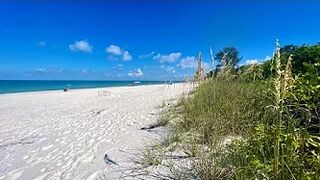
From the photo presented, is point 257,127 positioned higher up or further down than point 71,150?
higher up

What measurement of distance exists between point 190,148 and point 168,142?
0.73 meters

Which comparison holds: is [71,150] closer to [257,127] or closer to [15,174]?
[15,174]

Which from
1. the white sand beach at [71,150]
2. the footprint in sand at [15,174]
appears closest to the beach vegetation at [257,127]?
the white sand beach at [71,150]

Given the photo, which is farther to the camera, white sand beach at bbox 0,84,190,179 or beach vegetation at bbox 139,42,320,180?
white sand beach at bbox 0,84,190,179

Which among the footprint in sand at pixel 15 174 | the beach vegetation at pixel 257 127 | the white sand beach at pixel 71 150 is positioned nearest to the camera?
the beach vegetation at pixel 257 127

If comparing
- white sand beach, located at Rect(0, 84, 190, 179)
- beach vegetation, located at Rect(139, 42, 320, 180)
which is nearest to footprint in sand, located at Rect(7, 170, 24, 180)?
white sand beach, located at Rect(0, 84, 190, 179)

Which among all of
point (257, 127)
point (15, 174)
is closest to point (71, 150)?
point (15, 174)

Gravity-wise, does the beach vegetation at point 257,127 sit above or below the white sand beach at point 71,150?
above

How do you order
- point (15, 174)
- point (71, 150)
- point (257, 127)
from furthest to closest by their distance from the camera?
point (71, 150) → point (15, 174) → point (257, 127)

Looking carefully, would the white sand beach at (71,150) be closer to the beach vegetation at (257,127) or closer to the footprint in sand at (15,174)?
the footprint in sand at (15,174)

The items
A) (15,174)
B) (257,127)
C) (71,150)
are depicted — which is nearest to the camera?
(257,127)

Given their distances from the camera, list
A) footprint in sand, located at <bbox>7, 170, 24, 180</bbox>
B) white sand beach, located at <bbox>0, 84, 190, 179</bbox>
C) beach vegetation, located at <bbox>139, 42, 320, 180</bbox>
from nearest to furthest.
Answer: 1. beach vegetation, located at <bbox>139, 42, 320, 180</bbox>
2. white sand beach, located at <bbox>0, 84, 190, 179</bbox>
3. footprint in sand, located at <bbox>7, 170, 24, 180</bbox>

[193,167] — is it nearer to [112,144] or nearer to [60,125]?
[112,144]

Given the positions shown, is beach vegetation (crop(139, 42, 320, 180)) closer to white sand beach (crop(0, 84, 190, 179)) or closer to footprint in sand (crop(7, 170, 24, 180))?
white sand beach (crop(0, 84, 190, 179))
